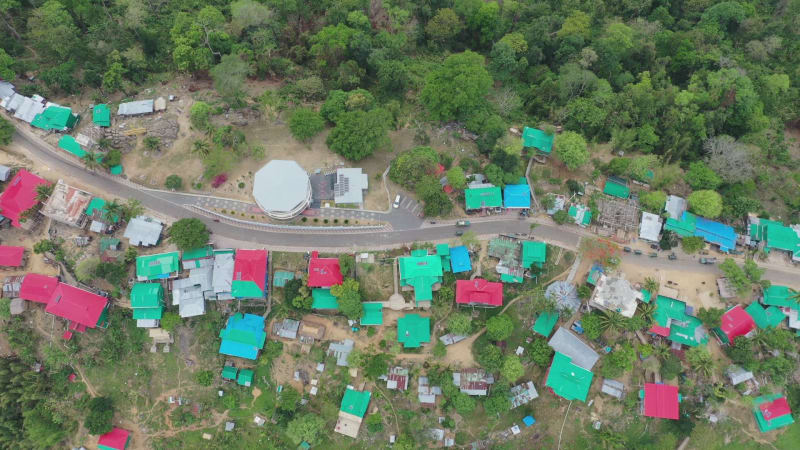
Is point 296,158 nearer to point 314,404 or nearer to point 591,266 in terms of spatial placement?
point 314,404

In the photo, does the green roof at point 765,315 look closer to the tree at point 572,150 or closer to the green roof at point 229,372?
the tree at point 572,150

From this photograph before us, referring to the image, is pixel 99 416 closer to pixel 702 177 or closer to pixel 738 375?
pixel 738 375

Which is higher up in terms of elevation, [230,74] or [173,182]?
[230,74]

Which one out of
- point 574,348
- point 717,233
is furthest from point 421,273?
point 717,233

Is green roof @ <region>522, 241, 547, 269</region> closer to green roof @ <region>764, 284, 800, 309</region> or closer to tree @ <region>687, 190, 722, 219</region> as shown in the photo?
tree @ <region>687, 190, 722, 219</region>

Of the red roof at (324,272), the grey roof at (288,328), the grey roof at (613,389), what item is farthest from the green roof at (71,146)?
the grey roof at (613,389)

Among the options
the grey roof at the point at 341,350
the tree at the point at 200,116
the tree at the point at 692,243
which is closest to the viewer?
the grey roof at the point at 341,350
